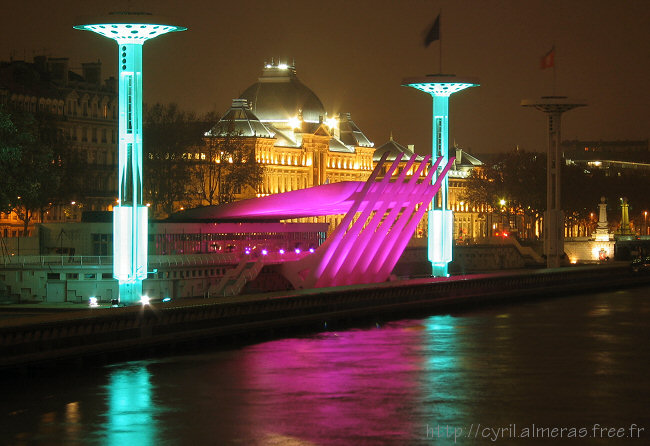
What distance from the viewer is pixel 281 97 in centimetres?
16888

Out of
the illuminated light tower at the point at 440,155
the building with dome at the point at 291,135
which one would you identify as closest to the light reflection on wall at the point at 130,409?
the illuminated light tower at the point at 440,155

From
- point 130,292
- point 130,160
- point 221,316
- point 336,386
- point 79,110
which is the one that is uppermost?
point 79,110

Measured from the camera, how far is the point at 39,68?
117 meters

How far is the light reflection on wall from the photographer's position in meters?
30.8

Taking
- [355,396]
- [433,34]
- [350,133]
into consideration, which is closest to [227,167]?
[433,34]

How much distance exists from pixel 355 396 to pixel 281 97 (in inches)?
5269

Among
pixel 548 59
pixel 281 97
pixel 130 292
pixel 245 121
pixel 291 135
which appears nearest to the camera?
pixel 130 292

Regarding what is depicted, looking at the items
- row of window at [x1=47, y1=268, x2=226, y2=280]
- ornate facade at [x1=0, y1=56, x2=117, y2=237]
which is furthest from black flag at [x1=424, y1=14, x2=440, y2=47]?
ornate facade at [x1=0, y1=56, x2=117, y2=237]

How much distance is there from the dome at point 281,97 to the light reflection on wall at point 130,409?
418 ft

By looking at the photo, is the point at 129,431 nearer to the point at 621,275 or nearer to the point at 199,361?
the point at 199,361

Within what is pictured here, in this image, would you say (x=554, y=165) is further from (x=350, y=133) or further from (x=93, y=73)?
(x=350, y=133)

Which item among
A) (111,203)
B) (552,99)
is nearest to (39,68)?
(111,203)

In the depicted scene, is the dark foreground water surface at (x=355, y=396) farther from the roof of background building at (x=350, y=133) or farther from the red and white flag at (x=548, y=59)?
the roof of background building at (x=350, y=133)

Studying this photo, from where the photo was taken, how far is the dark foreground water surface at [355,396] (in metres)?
31.2
